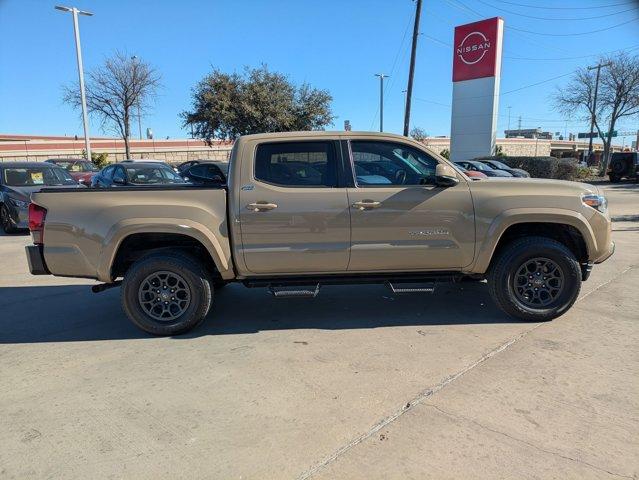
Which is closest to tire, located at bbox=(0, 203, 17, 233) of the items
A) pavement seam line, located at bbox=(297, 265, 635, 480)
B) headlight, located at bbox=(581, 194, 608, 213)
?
pavement seam line, located at bbox=(297, 265, 635, 480)

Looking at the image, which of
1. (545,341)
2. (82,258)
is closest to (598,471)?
(545,341)

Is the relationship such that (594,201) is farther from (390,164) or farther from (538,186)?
(390,164)

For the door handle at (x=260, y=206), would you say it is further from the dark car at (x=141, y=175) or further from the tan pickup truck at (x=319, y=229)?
the dark car at (x=141, y=175)

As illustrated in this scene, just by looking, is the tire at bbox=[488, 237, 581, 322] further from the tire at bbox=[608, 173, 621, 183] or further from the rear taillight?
the tire at bbox=[608, 173, 621, 183]

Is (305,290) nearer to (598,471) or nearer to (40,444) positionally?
(40,444)

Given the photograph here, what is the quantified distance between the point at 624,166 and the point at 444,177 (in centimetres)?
2915

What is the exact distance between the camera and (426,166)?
462cm

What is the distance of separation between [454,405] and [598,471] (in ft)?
2.92

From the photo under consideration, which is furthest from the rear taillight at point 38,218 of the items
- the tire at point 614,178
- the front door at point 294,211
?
the tire at point 614,178

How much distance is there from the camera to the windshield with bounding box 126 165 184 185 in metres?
12.1

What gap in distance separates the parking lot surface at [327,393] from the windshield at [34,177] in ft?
23.3

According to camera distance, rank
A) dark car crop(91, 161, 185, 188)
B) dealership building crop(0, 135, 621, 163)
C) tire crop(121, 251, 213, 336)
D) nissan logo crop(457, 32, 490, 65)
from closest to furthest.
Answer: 1. tire crop(121, 251, 213, 336)
2. dark car crop(91, 161, 185, 188)
3. nissan logo crop(457, 32, 490, 65)
4. dealership building crop(0, 135, 621, 163)

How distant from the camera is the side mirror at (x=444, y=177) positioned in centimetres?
438

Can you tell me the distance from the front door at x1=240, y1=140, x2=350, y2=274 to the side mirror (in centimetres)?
89
